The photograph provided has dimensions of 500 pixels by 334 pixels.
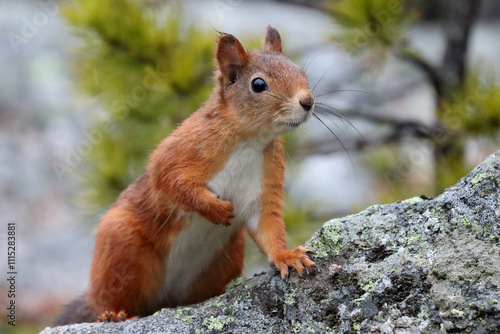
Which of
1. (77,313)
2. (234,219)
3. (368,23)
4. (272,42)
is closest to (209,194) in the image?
(234,219)

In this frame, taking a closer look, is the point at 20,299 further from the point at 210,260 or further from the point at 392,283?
the point at 392,283

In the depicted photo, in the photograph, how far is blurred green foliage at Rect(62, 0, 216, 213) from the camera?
144 inches

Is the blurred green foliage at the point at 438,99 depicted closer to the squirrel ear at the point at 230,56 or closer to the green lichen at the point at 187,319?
the squirrel ear at the point at 230,56

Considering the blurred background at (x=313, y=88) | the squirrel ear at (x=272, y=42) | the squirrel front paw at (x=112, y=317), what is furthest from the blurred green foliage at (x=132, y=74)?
the squirrel front paw at (x=112, y=317)

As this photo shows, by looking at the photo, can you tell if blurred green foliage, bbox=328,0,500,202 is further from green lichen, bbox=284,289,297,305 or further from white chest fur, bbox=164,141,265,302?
green lichen, bbox=284,289,297,305

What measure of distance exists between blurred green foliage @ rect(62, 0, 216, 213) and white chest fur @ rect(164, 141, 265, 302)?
1.43m

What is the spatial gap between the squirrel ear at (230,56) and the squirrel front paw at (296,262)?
0.75 m

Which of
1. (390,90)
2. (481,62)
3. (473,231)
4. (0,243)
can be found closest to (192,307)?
(473,231)

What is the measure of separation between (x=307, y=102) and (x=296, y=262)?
1.83 ft

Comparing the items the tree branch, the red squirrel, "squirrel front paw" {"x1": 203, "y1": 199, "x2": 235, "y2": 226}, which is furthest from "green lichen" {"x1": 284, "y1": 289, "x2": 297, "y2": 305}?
the tree branch

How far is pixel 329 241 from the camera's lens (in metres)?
1.90

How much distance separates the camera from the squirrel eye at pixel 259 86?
2225mm

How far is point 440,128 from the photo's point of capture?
11.7 ft

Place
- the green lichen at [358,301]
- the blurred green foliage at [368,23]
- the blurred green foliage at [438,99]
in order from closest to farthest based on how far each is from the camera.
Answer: the green lichen at [358,301], the blurred green foliage at [438,99], the blurred green foliage at [368,23]
